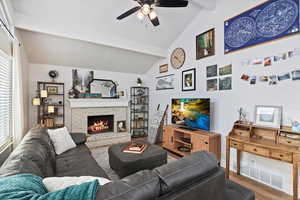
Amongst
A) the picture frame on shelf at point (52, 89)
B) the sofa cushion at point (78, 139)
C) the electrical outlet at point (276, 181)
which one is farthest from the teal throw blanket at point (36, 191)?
the picture frame on shelf at point (52, 89)

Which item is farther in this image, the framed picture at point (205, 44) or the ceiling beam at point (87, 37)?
the framed picture at point (205, 44)

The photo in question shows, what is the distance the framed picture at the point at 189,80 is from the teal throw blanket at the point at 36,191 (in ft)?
10.4

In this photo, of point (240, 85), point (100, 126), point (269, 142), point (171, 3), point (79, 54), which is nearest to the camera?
point (269, 142)

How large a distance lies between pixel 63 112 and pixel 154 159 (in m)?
3.15

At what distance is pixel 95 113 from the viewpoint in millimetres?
4348

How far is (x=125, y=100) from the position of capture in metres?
4.82

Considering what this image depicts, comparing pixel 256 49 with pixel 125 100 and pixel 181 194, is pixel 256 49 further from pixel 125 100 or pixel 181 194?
pixel 125 100

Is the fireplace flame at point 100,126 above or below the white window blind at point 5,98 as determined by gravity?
below

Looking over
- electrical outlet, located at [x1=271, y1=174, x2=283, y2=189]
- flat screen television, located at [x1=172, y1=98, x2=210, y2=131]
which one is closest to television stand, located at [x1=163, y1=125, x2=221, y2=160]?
flat screen television, located at [x1=172, y1=98, x2=210, y2=131]

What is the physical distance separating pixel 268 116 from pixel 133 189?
8.01 feet

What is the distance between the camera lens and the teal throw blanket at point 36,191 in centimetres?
60

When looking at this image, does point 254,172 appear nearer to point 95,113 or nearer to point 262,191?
point 262,191

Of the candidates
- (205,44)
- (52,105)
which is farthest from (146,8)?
(52,105)

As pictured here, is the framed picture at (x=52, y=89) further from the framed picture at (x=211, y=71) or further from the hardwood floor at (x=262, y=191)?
the hardwood floor at (x=262, y=191)
